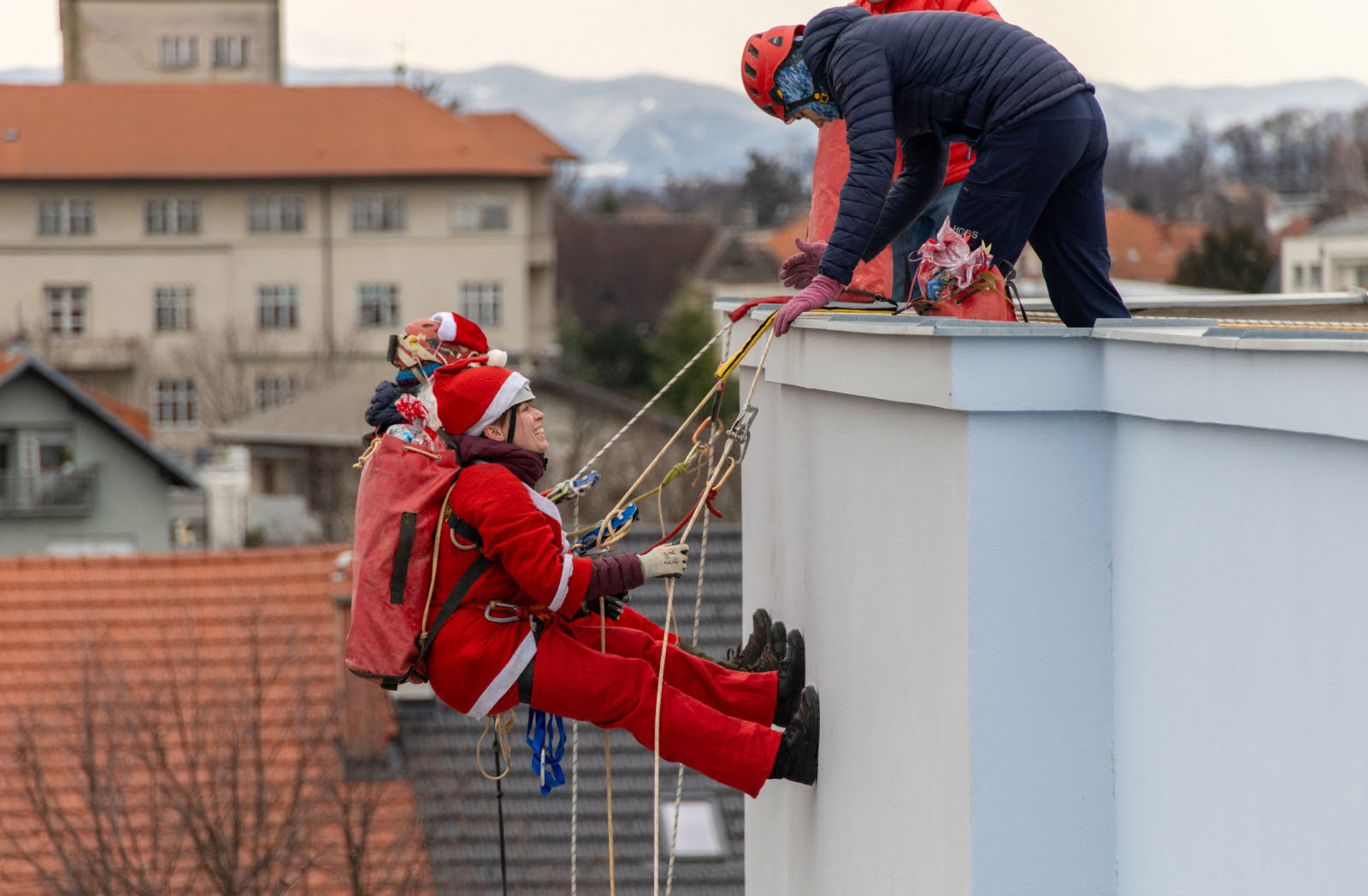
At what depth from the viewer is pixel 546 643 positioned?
4.98m

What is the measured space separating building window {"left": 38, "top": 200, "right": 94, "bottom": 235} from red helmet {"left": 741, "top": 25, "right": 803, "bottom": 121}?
52.3 metres

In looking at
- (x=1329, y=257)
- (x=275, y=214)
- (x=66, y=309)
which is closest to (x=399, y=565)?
(x=1329, y=257)

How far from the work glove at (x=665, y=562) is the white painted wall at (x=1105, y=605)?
1.91ft

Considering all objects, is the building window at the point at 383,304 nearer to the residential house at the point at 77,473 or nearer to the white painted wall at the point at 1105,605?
the residential house at the point at 77,473

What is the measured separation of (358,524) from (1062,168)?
2.12m

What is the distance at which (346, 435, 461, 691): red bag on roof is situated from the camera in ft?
16.1

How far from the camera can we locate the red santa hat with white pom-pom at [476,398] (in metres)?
4.94

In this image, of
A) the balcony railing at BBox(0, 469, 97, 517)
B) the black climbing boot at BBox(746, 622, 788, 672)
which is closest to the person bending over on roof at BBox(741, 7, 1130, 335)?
the black climbing boot at BBox(746, 622, 788, 672)

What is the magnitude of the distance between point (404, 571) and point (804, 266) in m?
1.59

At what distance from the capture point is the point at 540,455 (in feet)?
16.7

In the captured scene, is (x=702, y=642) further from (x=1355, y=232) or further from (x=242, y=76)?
(x=242, y=76)

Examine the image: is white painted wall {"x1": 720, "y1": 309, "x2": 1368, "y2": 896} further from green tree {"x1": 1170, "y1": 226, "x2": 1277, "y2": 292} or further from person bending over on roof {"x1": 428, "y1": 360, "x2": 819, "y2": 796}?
green tree {"x1": 1170, "y1": 226, "x2": 1277, "y2": 292}

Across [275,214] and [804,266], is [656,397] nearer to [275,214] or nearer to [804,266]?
[804,266]

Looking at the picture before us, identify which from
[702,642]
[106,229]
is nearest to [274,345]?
[106,229]
